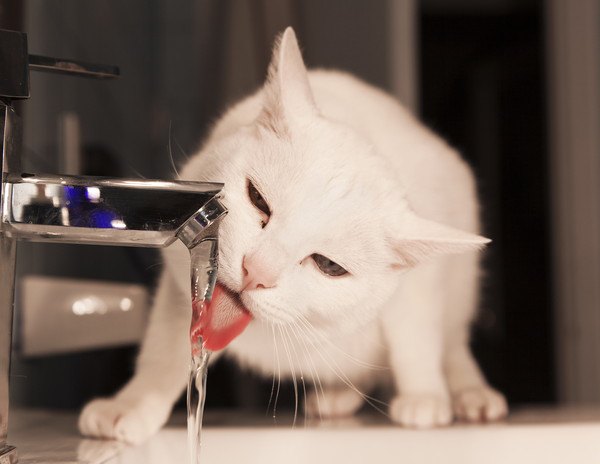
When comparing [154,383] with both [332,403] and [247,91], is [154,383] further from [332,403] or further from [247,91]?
[247,91]

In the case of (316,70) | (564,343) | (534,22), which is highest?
(534,22)

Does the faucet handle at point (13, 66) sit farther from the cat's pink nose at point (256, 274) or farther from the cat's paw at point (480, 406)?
the cat's paw at point (480, 406)

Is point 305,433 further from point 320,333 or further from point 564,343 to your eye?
point 564,343

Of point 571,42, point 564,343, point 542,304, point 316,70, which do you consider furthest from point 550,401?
point 316,70

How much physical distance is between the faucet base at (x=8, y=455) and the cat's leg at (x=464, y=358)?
0.60 metres

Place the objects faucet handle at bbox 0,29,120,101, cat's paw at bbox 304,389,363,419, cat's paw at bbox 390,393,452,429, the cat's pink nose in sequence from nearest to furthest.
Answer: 1. faucet handle at bbox 0,29,120,101
2. the cat's pink nose
3. cat's paw at bbox 390,393,452,429
4. cat's paw at bbox 304,389,363,419

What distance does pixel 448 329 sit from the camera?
1.21m

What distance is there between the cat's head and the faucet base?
276 millimetres

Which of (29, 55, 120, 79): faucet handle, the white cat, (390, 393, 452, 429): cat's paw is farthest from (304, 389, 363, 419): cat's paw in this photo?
(29, 55, 120, 79): faucet handle

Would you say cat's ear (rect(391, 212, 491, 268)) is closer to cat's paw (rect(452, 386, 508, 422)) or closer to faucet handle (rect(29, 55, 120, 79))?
cat's paw (rect(452, 386, 508, 422))

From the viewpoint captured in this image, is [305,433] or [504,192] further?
[504,192]

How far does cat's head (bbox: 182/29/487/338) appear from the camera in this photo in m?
0.79

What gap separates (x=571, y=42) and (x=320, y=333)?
5.40 ft

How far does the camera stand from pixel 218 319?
77 centimetres
